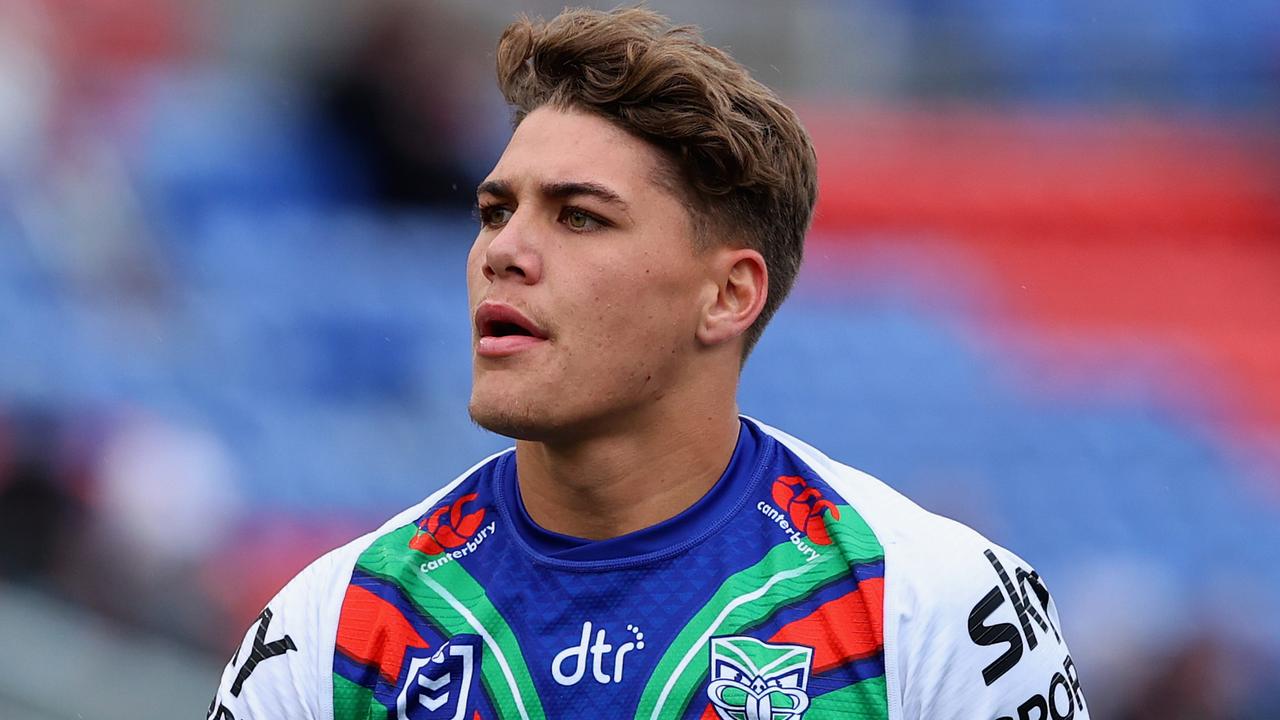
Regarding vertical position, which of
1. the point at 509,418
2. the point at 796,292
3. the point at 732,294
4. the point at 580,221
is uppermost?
the point at 796,292

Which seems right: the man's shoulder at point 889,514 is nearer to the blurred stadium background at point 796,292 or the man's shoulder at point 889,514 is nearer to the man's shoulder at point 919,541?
the man's shoulder at point 919,541

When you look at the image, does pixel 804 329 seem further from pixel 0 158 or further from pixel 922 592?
pixel 922 592

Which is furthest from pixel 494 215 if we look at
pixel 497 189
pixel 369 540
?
pixel 369 540

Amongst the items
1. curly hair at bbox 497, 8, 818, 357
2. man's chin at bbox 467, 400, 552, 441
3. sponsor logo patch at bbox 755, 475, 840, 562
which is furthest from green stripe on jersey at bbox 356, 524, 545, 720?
curly hair at bbox 497, 8, 818, 357

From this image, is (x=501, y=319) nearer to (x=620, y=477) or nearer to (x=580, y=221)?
(x=580, y=221)

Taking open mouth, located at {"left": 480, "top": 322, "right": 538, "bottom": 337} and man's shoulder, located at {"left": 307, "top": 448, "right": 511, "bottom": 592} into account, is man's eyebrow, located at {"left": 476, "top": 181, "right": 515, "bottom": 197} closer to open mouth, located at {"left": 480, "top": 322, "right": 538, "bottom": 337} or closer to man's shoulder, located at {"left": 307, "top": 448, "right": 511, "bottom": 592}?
open mouth, located at {"left": 480, "top": 322, "right": 538, "bottom": 337}

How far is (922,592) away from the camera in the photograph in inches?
113

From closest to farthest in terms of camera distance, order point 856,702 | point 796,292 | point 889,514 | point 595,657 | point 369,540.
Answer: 1. point 856,702
2. point 595,657
3. point 889,514
4. point 369,540
5. point 796,292

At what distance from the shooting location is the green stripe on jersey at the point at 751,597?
114 inches

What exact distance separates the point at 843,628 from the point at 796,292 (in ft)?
23.4

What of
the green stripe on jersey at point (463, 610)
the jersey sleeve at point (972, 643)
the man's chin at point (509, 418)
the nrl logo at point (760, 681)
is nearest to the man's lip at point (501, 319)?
the man's chin at point (509, 418)

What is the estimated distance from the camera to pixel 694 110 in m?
3.13

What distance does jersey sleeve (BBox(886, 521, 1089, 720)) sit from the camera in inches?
111

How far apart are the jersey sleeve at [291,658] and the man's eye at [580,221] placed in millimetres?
790
